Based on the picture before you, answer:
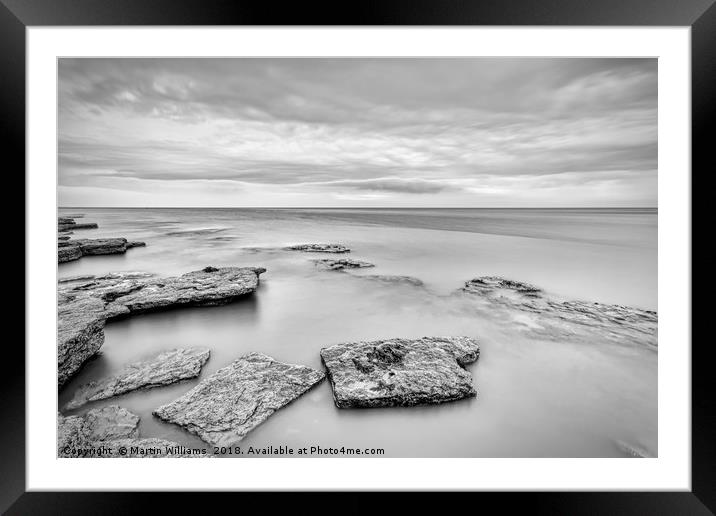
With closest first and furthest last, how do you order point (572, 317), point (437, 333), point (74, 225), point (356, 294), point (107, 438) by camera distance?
1. point (107, 438)
2. point (437, 333)
3. point (572, 317)
4. point (356, 294)
5. point (74, 225)

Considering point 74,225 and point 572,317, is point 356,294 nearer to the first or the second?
point 572,317

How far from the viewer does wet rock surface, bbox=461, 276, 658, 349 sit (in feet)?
7.75

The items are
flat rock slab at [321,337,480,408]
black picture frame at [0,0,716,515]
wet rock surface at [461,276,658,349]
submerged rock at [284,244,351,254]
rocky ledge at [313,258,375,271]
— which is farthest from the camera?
submerged rock at [284,244,351,254]

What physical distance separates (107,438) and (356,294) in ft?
7.47

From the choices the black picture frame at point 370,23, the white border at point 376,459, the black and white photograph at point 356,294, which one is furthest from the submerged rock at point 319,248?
the black picture frame at point 370,23

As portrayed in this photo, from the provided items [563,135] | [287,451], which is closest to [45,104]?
[287,451]

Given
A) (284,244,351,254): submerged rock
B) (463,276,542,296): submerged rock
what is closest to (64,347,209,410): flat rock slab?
(463,276,542,296): submerged rock

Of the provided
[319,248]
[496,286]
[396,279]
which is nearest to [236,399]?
[396,279]

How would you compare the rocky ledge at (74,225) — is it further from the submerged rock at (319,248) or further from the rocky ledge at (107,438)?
the rocky ledge at (107,438)

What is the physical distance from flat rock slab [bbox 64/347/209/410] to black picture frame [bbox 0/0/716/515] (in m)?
0.30

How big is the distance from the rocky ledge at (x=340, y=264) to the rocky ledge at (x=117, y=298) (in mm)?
1190

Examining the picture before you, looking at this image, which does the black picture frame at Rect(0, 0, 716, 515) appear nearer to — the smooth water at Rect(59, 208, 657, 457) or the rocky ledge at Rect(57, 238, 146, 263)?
the smooth water at Rect(59, 208, 657, 457)

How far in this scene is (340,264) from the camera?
15.5ft

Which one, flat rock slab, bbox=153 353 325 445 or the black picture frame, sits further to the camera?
flat rock slab, bbox=153 353 325 445
